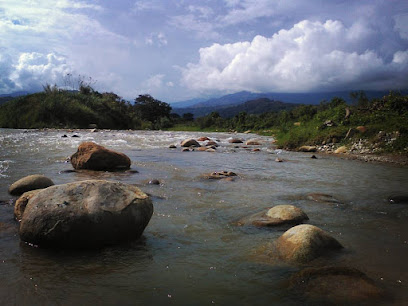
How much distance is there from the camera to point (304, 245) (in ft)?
13.1

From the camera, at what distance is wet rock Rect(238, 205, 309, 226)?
16.9ft

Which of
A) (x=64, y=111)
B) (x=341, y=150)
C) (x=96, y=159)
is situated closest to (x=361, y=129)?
(x=341, y=150)

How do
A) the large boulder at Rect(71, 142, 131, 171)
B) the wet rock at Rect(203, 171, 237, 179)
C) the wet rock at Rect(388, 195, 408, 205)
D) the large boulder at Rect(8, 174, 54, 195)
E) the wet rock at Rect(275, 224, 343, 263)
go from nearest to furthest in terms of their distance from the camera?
the wet rock at Rect(275, 224, 343, 263)
the large boulder at Rect(8, 174, 54, 195)
the wet rock at Rect(388, 195, 408, 205)
the wet rock at Rect(203, 171, 237, 179)
the large boulder at Rect(71, 142, 131, 171)

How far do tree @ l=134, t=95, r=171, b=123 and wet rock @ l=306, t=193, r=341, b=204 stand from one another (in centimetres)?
7462

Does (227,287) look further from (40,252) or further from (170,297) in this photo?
(40,252)

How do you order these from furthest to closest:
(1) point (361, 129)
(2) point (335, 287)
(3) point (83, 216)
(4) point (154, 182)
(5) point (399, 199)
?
(1) point (361, 129), (4) point (154, 182), (5) point (399, 199), (3) point (83, 216), (2) point (335, 287)

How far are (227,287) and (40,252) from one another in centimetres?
231

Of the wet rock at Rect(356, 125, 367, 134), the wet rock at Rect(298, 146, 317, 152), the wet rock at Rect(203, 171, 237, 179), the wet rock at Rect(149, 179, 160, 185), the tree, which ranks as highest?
the tree

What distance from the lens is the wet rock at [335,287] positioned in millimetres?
3000

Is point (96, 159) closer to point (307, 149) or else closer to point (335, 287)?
point (335, 287)

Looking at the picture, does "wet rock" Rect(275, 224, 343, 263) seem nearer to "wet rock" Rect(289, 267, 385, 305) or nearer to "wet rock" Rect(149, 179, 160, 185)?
"wet rock" Rect(289, 267, 385, 305)

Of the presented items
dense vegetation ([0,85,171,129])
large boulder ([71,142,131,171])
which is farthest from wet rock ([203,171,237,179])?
dense vegetation ([0,85,171,129])

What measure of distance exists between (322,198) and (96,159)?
651cm

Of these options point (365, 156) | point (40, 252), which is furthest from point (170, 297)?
point (365, 156)
